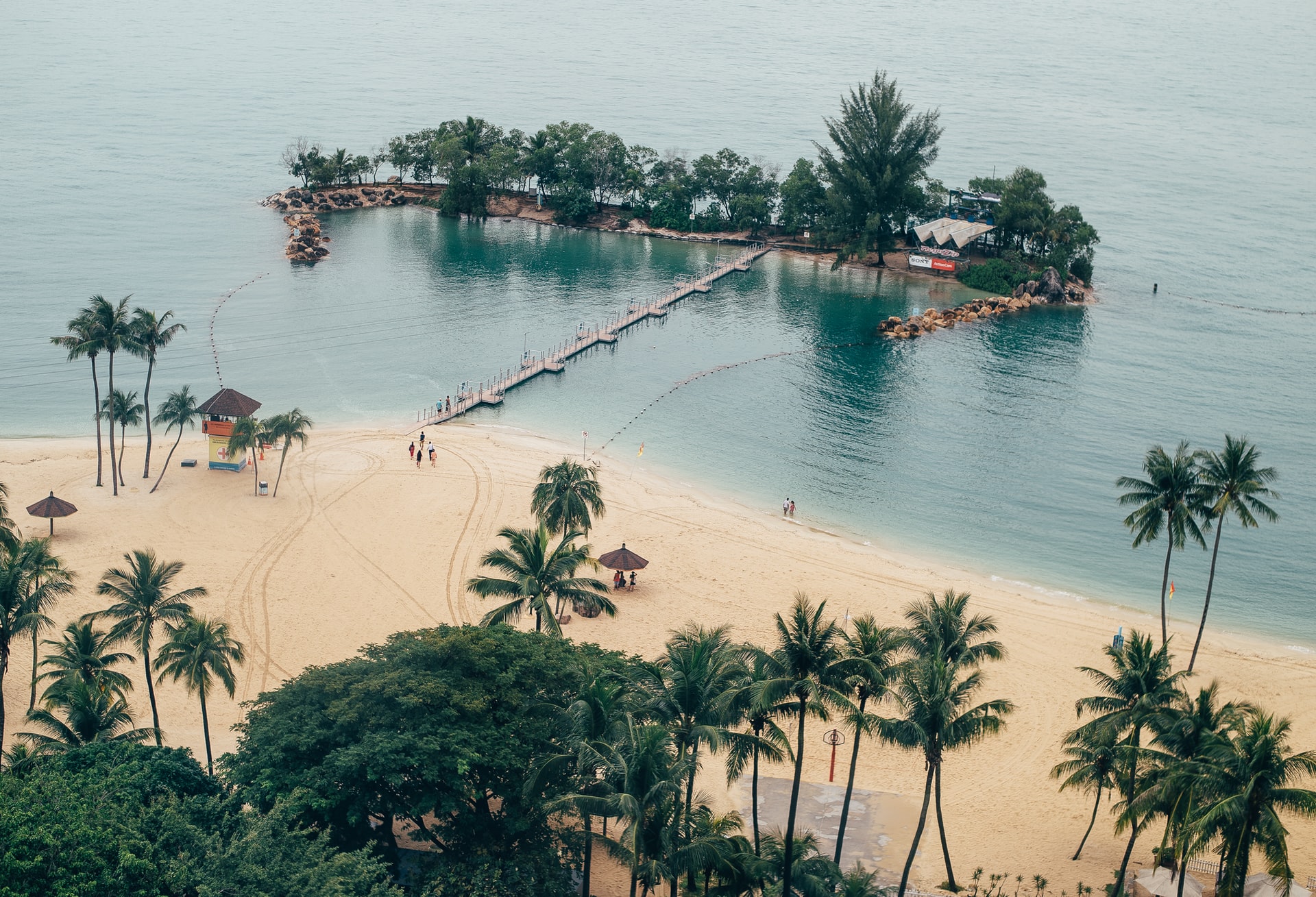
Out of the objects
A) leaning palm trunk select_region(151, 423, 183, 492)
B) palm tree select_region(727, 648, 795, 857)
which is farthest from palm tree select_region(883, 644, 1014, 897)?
leaning palm trunk select_region(151, 423, 183, 492)

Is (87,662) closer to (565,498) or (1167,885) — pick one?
(565,498)

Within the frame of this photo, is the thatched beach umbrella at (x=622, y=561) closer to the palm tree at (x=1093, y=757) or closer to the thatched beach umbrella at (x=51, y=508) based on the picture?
the palm tree at (x=1093, y=757)

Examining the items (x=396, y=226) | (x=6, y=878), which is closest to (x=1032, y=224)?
(x=396, y=226)

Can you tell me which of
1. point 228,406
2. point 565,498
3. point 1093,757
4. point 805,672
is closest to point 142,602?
point 565,498

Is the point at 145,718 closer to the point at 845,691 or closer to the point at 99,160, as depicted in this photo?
the point at 845,691

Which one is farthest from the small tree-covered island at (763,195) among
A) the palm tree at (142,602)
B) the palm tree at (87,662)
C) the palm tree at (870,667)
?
the palm tree at (870,667)

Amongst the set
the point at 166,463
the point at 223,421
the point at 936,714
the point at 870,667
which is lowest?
the point at 166,463
